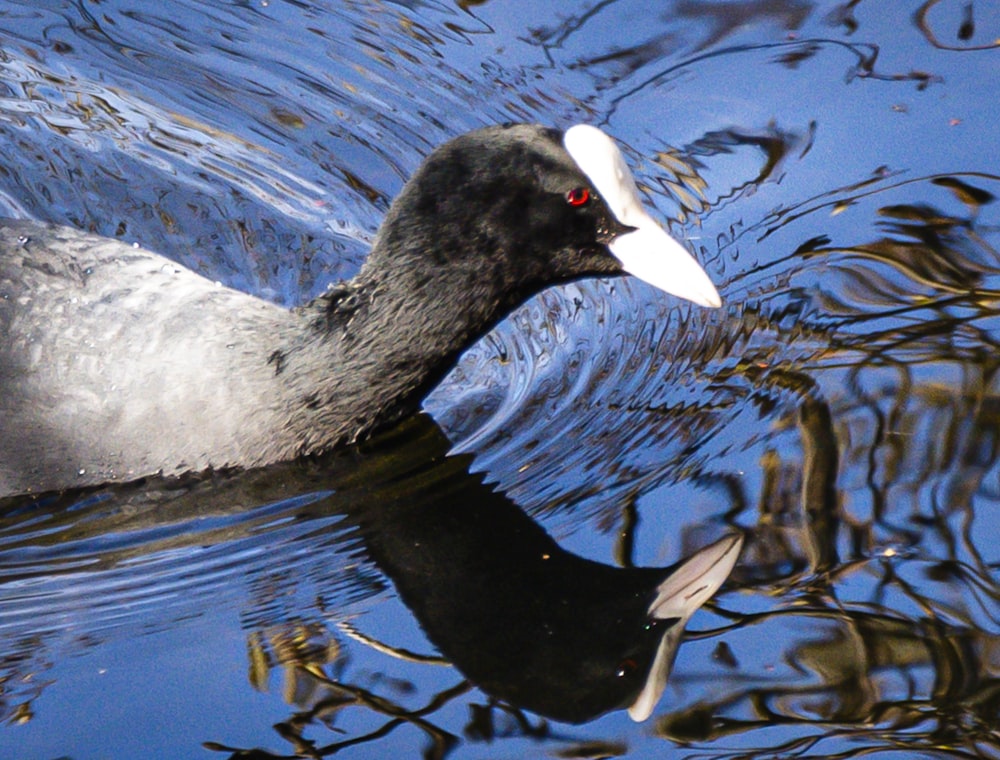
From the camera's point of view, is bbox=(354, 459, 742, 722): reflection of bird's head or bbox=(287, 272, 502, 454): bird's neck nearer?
bbox=(354, 459, 742, 722): reflection of bird's head

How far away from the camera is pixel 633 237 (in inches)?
147

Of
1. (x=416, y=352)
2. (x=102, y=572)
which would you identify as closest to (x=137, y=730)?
(x=102, y=572)

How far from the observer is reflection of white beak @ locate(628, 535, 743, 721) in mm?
2926

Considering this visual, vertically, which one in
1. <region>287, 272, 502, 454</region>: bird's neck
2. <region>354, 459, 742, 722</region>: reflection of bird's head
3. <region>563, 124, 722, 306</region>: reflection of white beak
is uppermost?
<region>563, 124, 722, 306</region>: reflection of white beak

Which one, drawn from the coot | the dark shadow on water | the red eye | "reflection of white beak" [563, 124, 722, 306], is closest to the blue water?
the dark shadow on water

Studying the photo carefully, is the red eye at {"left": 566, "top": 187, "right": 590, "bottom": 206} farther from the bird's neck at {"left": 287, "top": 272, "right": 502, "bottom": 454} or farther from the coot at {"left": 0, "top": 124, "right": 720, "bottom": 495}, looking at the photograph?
the bird's neck at {"left": 287, "top": 272, "right": 502, "bottom": 454}

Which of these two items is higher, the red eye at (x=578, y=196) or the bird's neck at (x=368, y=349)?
the red eye at (x=578, y=196)

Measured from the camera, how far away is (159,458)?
378cm

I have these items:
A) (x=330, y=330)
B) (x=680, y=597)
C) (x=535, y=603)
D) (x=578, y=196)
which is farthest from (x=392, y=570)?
(x=578, y=196)

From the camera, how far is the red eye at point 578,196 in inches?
144

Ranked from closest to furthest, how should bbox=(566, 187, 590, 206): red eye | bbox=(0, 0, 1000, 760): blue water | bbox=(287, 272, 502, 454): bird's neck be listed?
bbox=(0, 0, 1000, 760): blue water, bbox=(566, 187, 590, 206): red eye, bbox=(287, 272, 502, 454): bird's neck

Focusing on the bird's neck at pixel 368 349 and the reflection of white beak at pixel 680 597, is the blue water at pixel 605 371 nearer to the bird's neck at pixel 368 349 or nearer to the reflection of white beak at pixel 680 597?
the reflection of white beak at pixel 680 597

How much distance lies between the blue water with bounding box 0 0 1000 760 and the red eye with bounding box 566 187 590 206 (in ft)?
1.84

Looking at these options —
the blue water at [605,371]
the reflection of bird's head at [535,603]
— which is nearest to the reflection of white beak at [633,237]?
the blue water at [605,371]
